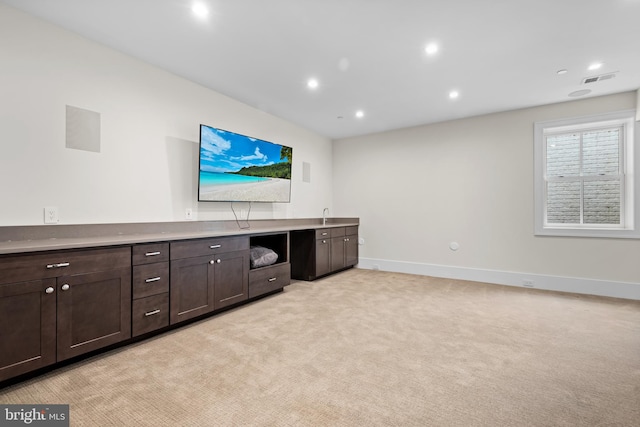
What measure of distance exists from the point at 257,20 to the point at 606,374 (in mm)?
3527

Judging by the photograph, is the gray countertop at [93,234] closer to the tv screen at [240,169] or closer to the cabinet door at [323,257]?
the tv screen at [240,169]

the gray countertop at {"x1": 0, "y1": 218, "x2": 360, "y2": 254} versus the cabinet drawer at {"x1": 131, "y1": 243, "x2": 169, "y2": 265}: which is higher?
the gray countertop at {"x1": 0, "y1": 218, "x2": 360, "y2": 254}

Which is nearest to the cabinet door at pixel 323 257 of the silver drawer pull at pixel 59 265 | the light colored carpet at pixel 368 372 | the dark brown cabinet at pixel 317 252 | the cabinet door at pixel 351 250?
the dark brown cabinet at pixel 317 252

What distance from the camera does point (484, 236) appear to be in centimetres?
466

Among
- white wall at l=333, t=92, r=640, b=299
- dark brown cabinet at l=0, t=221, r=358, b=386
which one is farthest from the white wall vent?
dark brown cabinet at l=0, t=221, r=358, b=386

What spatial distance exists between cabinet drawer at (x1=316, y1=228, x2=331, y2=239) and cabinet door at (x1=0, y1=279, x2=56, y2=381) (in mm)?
3177

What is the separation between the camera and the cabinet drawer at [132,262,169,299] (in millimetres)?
2373

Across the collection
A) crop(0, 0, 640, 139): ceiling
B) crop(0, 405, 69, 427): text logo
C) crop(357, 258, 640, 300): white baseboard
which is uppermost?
crop(0, 0, 640, 139): ceiling

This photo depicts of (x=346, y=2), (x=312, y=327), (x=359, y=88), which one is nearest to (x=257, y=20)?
(x=346, y=2)

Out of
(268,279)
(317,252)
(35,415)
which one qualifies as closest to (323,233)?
(317,252)

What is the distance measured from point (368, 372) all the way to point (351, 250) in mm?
3573

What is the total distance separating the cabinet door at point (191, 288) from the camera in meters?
2.65

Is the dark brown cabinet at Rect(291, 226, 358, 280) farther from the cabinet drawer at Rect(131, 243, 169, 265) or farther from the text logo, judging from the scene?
the text logo

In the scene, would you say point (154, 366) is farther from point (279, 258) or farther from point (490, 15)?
point (490, 15)
